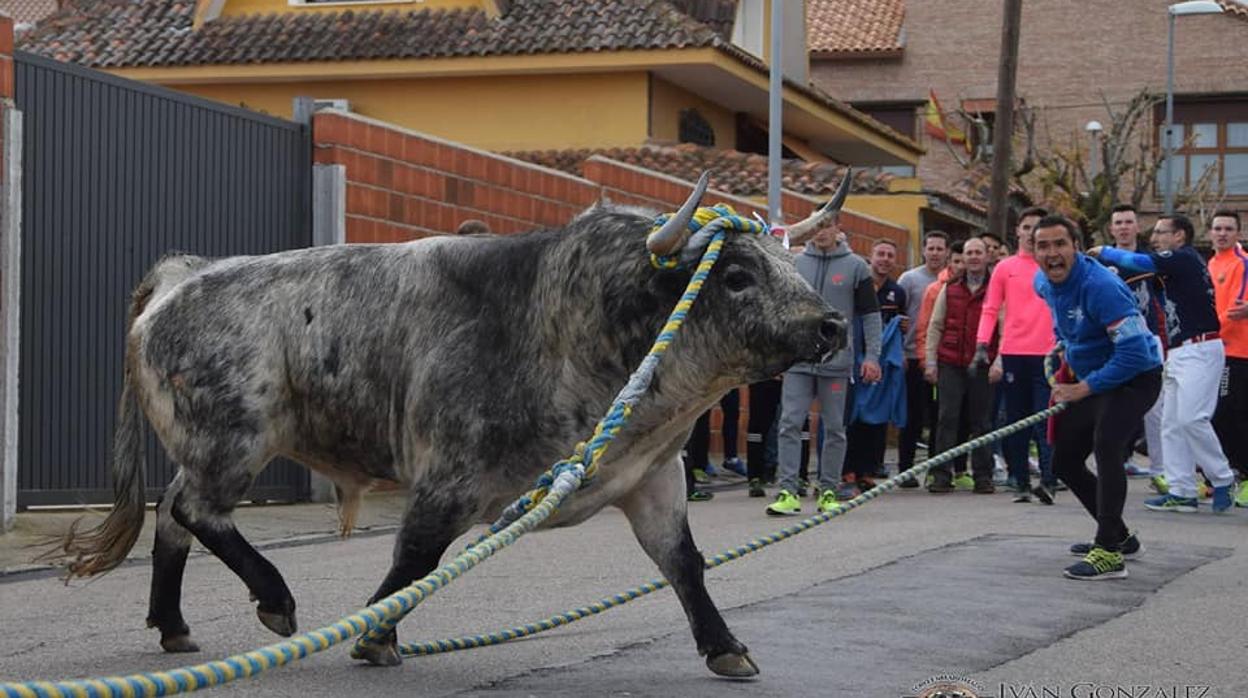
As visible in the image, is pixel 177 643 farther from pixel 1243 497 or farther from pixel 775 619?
pixel 1243 497

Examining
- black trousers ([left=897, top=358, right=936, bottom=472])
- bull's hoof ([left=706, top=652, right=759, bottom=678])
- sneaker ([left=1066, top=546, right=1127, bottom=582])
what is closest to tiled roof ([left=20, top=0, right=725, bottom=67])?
black trousers ([left=897, top=358, right=936, bottom=472])

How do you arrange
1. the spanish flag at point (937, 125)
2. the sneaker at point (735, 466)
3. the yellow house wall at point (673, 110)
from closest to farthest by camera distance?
the sneaker at point (735, 466), the yellow house wall at point (673, 110), the spanish flag at point (937, 125)

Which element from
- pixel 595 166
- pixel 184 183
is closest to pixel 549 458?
pixel 184 183

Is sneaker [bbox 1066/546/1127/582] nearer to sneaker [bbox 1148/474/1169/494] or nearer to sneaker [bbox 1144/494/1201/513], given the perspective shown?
sneaker [bbox 1144/494/1201/513]

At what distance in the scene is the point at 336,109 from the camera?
15328 mm

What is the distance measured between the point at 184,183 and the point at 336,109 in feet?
5.95

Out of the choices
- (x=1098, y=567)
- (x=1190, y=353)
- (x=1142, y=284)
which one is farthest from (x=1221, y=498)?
(x=1098, y=567)

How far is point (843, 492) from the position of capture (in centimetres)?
1505

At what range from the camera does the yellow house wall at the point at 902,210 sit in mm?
29266

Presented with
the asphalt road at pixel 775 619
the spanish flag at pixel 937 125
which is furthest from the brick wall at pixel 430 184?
the spanish flag at pixel 937 125

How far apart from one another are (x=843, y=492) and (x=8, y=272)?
6.21 meters

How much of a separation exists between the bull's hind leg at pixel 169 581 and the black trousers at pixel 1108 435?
4.66 metres

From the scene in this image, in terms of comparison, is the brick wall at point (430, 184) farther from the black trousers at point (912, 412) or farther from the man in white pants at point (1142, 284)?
the man in white pants at point (1142, 284)

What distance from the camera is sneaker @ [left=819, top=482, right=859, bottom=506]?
14.1 metres
